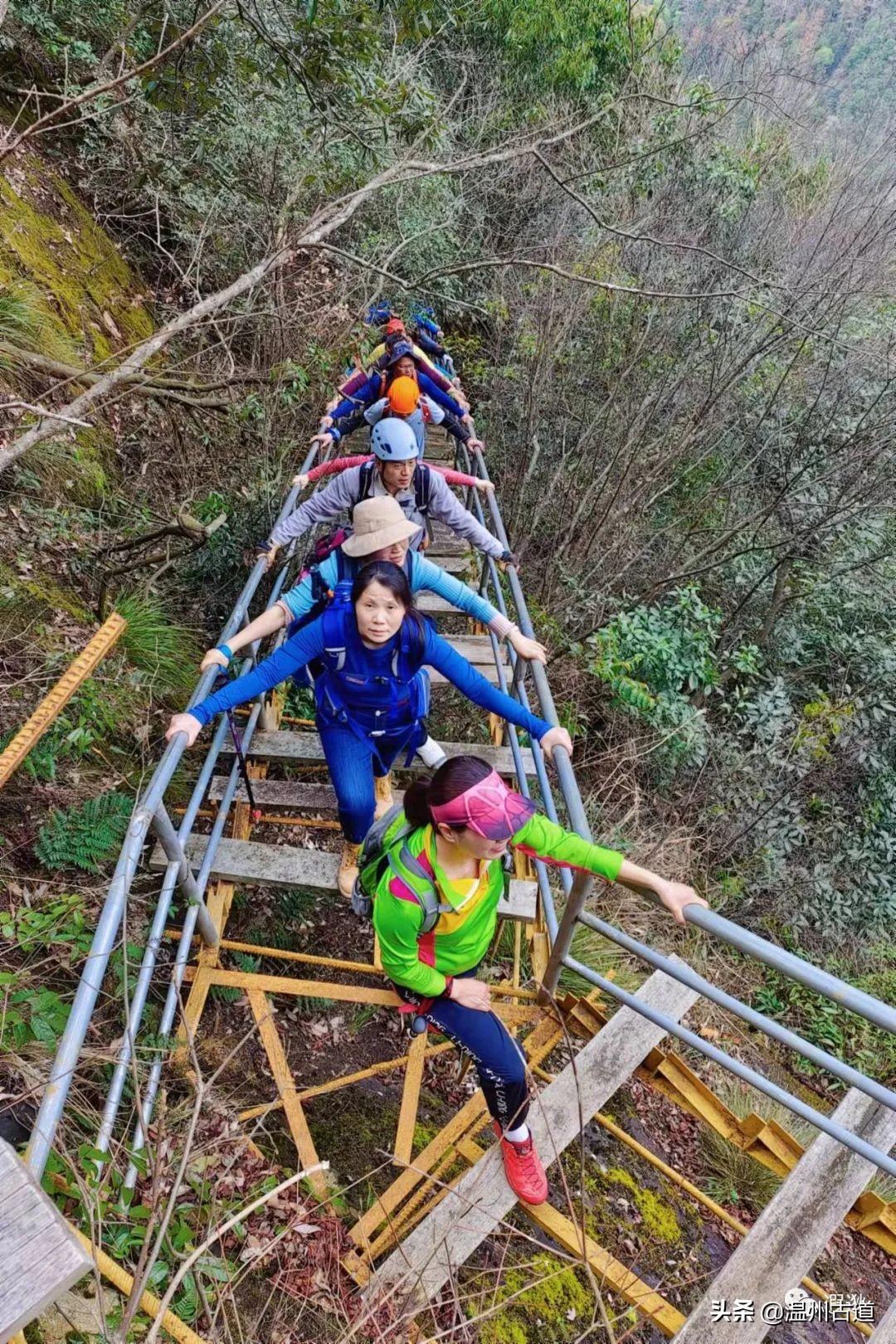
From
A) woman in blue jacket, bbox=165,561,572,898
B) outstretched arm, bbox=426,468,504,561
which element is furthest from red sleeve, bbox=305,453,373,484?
woman in blue jacket, bbox=165,561,572,898

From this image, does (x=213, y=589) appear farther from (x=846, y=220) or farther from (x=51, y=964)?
(x=846, y=220)

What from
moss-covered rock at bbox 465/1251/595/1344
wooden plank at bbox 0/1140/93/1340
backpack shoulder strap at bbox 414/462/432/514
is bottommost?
moss-covered rock at bbox 465/1251/595/1344

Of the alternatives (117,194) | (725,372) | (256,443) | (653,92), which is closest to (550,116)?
(653,92)

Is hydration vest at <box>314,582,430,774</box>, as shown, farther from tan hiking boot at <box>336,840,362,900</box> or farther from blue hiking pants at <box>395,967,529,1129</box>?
blue hiking pants at <box>395,967,529,1129</box>

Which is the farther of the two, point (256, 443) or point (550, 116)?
point (550, 116)

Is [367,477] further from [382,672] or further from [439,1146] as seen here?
[439,1146]
